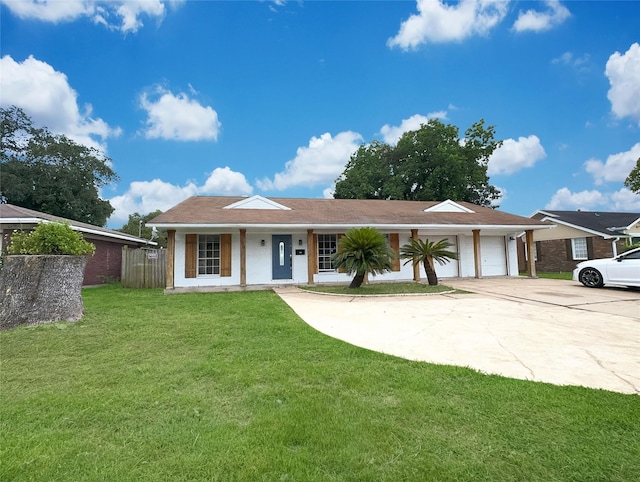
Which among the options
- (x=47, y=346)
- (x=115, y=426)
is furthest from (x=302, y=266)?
(x=115, y=426)

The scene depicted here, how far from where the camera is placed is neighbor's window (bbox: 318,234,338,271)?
13.6 metres

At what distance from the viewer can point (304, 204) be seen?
626 inches

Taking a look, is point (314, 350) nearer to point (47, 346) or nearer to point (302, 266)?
point (47, 346)

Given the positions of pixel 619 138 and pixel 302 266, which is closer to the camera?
pixel 302 266

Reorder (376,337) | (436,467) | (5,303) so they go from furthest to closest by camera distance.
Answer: (5,303) < (376,337) < (436,467)

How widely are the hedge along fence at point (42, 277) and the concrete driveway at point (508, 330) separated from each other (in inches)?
185

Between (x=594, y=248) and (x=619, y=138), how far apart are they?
21.9 feet

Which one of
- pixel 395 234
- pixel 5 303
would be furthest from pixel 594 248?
pixel 5 303

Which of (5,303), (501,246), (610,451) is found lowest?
(610,451)

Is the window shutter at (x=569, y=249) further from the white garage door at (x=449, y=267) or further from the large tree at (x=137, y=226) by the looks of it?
the large tree at (x=137, y=226)

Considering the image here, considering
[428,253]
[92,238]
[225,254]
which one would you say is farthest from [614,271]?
[92,238]

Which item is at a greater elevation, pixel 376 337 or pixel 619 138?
pixel 619 138

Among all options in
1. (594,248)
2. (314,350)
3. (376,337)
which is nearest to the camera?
(314,350)

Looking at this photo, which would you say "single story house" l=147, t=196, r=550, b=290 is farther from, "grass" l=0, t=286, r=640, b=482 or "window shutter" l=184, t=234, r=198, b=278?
"grass" l=0, t=286, r=640, b=482
